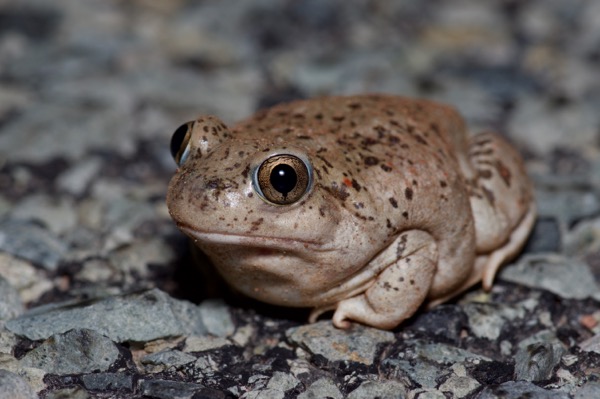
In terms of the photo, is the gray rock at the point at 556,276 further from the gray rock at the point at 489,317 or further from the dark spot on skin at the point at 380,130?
the dark spot on skin at the point at 380,130

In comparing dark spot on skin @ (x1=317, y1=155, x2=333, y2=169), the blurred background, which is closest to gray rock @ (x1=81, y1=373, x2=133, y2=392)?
the blurred background

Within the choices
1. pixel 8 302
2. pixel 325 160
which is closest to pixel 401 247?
pixel 325 160

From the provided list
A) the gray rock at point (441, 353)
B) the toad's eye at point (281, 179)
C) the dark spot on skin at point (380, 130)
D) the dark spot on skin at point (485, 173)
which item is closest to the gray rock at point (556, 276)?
the dark spot on skin at point (485, 173)

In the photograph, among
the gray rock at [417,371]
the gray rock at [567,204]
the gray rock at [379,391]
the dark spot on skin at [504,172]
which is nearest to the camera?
the gray rock at [379,391]

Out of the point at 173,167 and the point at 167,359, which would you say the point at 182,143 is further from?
the point at 173,167

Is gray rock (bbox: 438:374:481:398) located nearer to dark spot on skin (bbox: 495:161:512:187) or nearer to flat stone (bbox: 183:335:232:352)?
flat stone (bbox: 183:335:232:352)

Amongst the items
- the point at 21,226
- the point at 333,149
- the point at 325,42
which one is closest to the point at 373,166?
the point at 333,149

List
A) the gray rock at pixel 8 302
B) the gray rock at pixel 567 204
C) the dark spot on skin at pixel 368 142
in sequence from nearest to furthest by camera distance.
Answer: the dark spot on skin at pixel 368 142
the gray rock at pixel 8 302
the gray rock at pixel 567 204
